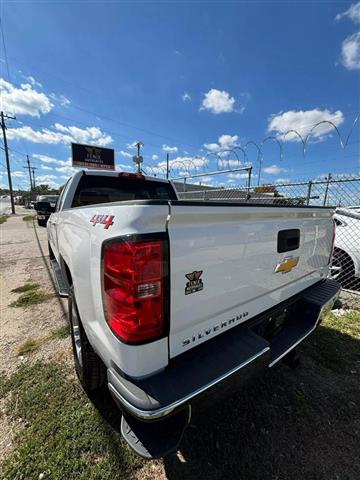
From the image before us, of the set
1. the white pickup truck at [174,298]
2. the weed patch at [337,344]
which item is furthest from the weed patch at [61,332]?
the weed patch at [337,344]

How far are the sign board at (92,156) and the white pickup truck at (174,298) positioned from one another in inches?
980

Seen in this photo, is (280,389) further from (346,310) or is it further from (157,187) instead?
(157,187)

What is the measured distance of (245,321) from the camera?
1.75 metres

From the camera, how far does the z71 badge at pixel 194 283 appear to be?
1.30 meters

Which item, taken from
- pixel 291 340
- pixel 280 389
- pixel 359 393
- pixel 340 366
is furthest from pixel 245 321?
pixel 340 366

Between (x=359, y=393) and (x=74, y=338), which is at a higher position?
(x=74, y=338)

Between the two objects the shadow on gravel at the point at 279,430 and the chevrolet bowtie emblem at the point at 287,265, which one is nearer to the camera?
the shadow on gravel at the point at 279,430

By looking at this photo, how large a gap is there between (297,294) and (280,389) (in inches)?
38.6

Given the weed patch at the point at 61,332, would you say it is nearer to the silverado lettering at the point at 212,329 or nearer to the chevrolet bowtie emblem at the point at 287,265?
the silverado lettering at the point at 212,329

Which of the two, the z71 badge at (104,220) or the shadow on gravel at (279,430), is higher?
the z71 badge at (104,220)

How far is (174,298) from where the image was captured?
1.25m

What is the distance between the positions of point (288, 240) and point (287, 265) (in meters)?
0.21

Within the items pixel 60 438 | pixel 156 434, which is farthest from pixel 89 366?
pixel 156 434

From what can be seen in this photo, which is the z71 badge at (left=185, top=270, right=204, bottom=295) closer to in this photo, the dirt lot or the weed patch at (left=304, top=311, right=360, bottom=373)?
the dirt lot
